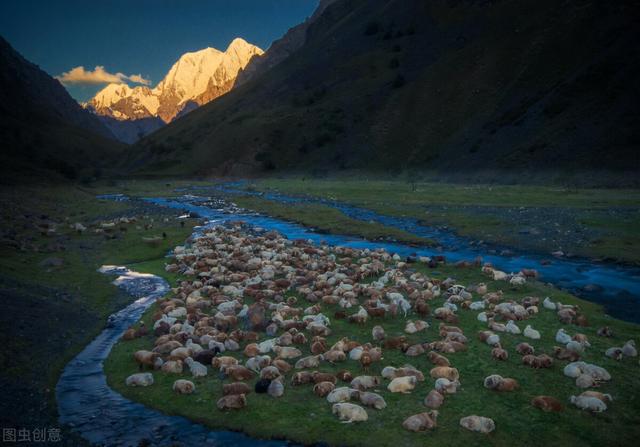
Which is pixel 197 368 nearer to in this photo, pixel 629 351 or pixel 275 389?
pixel 275 389

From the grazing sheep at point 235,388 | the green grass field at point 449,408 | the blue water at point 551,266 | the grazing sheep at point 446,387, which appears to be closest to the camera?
the green grass field at point 449,408

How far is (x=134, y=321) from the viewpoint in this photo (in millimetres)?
13625

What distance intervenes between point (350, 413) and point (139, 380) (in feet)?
14.4

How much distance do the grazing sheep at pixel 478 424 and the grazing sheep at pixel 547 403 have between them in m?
1.03

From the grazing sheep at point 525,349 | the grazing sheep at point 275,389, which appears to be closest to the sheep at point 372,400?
the grazing sheep at point 275,389

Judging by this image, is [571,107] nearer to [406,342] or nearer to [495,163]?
[495,163]

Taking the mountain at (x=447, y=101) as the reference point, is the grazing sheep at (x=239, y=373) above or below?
below

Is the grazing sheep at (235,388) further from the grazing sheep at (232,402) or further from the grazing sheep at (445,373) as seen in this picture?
the grazing sheep at (445,373)

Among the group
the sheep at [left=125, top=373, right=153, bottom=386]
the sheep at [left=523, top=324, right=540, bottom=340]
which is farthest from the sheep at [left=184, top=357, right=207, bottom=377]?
the sheep at [left=523, top=324, right=540, bottom=340]

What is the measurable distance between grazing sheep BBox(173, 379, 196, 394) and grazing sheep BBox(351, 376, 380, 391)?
9.98 ft

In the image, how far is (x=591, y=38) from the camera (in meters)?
78.4

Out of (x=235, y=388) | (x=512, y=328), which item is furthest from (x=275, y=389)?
(x=512, y=328)

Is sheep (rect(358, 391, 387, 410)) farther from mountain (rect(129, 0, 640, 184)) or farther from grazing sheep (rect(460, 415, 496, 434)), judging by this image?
mountain (rect(129, 0, 640, 184))

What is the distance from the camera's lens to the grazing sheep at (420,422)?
23.9 feet
